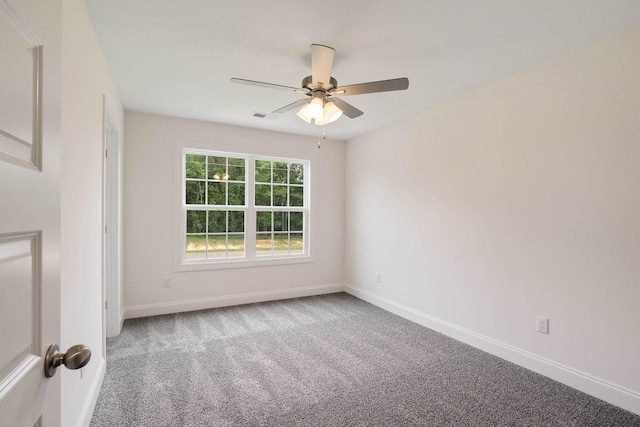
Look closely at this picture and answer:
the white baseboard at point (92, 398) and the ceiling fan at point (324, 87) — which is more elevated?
the ceiling fan at point (324, 87)

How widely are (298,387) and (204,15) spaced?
2.61 metres

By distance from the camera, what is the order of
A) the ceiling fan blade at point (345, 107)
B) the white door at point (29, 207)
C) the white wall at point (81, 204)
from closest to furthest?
the white door at point (29, 207) < the white wall at point (81, 204) < the ceiling fan blade at point (345, 107)

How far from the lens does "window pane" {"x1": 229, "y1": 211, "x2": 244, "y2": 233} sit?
452 cm

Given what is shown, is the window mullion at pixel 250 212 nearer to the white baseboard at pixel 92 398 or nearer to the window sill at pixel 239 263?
the window sill at pixel 239 263

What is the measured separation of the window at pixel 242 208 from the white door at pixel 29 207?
11.8ft

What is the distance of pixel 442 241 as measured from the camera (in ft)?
11.5

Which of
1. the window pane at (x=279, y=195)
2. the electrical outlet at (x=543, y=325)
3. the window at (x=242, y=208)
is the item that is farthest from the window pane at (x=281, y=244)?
the electrical outlet at (x=543, y=325)

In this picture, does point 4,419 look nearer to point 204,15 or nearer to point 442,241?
point 204,15

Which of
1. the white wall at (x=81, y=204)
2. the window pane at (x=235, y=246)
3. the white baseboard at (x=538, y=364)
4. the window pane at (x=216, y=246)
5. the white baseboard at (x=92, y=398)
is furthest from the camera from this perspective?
the window pane at (x=235, y=246)

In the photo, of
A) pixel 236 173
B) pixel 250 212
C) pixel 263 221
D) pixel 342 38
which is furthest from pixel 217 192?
pixel 342 38

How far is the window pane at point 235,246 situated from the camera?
14.8 feet

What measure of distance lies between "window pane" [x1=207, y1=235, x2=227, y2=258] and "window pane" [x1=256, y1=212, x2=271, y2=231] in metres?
0.52

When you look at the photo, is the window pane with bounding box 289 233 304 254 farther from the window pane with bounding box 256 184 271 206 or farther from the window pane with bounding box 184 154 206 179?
the window pane with bounding box 184 154 206 179

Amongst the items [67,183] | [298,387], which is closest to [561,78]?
[298,387]
